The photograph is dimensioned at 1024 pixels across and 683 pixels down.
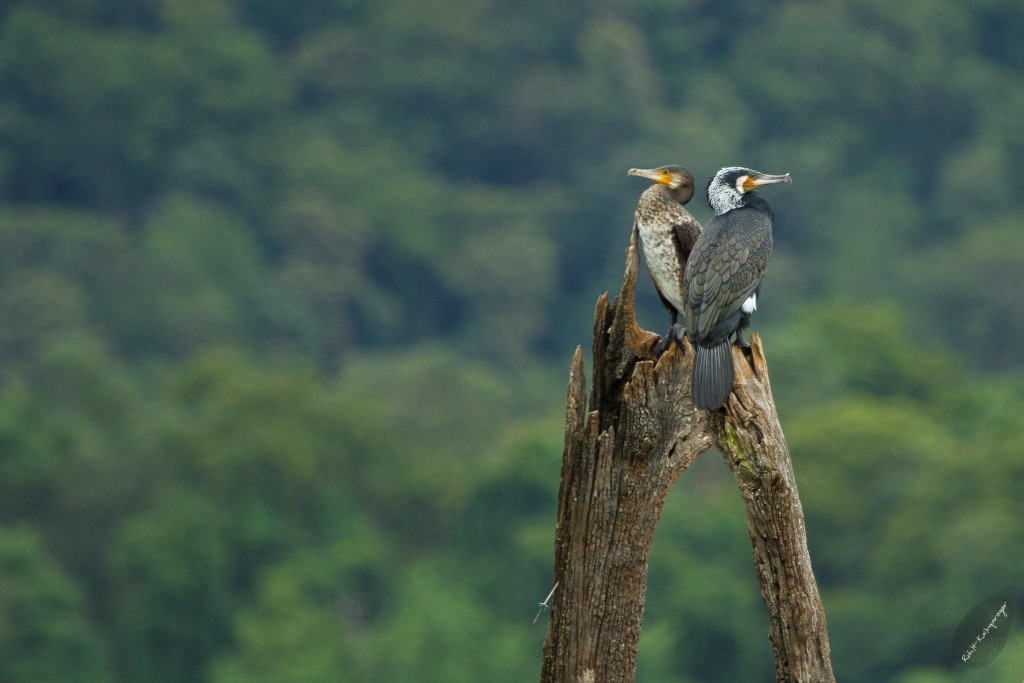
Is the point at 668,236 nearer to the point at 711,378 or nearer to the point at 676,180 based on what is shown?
the point at 676,180

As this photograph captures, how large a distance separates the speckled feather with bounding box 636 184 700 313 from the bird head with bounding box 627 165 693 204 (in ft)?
0.30

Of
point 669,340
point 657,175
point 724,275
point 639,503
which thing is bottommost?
point 639,503

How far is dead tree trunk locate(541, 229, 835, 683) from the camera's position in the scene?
10.1 meters

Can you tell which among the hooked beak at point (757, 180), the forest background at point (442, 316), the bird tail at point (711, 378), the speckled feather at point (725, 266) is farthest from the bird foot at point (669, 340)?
the forest background at point (442, 316)

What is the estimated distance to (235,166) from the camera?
100250 millimetres

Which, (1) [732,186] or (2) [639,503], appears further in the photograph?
(1) [732,186]

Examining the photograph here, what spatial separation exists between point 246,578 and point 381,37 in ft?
166

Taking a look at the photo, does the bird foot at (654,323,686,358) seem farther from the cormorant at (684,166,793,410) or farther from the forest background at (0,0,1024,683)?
the forest background at (0,0,1024,683)

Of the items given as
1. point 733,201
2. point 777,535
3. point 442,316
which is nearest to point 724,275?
Answer: point 733,201

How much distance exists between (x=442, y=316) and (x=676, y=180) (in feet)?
266

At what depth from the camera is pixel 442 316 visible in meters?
92.4

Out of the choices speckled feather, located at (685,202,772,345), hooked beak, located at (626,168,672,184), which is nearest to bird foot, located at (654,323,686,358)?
speckled feather, located at (685,202,772,345)

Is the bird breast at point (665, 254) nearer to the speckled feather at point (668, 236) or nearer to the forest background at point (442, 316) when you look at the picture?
the speckled feather at point (668, 236)

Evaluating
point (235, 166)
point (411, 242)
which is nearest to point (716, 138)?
point (411, 242)
